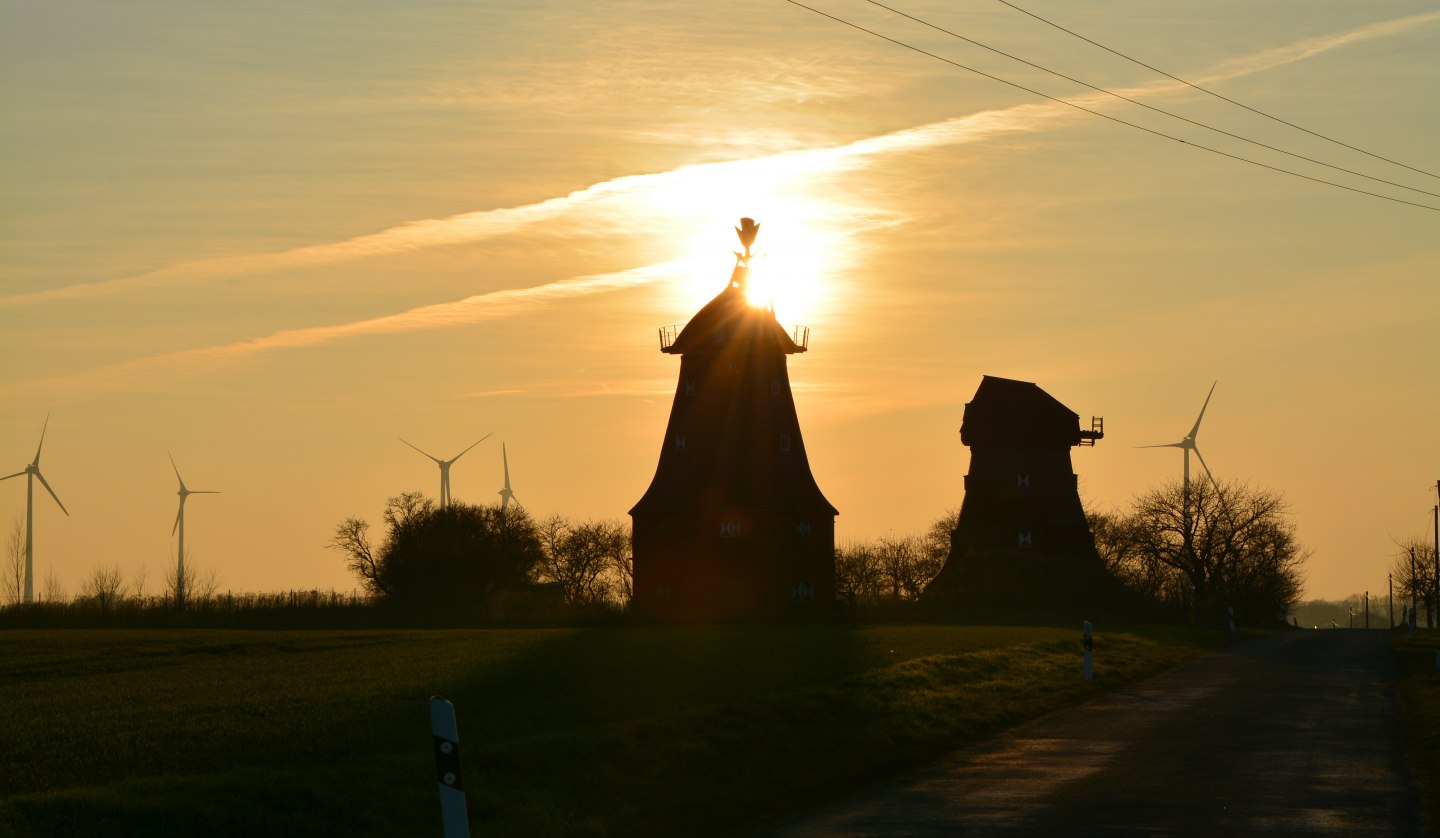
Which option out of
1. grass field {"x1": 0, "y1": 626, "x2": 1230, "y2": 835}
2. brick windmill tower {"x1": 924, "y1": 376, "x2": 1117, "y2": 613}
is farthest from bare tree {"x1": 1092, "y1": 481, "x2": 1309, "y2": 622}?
grass field {"x1": 0, "y1": 626, "x2": 1230, "y2": 835}

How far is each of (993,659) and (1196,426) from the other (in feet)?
282

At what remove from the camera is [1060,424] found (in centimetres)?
9588

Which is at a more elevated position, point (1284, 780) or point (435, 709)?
point (435, 709)

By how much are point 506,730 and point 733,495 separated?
2234 inches

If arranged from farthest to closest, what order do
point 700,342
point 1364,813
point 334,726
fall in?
1. point 700,342
2. point 334,726
3. point 1364,813

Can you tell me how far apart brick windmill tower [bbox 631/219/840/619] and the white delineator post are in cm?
6713

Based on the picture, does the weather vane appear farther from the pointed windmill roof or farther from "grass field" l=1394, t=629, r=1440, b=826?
"grass field" l=1394, t=629, r=1440, b=826

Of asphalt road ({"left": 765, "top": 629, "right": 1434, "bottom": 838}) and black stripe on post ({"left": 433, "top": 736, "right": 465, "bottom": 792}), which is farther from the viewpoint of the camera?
asphalt road ({"left": 765, "top": 629, "right": 1434, "bottom": 838})

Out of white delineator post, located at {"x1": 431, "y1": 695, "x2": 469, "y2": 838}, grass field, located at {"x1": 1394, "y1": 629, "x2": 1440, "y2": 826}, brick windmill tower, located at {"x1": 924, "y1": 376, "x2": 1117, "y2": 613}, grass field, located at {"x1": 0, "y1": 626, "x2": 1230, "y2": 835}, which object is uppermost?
brick windmill tower, located at {"x1": 924, "y1": 376, "x2": 1117, "y2": 613}

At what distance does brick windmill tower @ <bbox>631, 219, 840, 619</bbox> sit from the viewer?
79062mm

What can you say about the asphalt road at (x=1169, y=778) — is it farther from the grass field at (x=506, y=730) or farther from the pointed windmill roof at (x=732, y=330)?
the pointed windmill roof at (x=732, y=330)

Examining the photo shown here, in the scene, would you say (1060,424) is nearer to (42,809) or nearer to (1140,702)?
(1140,702)

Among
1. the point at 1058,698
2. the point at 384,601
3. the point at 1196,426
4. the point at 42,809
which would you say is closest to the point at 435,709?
the point at 42,809

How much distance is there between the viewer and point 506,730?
22.7 meters
